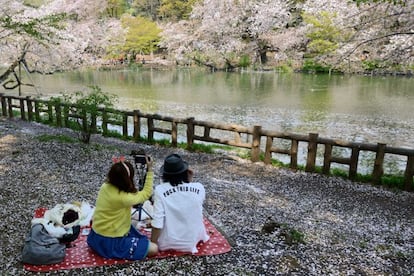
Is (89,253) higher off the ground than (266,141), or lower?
lower

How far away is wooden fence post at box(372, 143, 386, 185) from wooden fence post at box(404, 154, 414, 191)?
1.27 ft

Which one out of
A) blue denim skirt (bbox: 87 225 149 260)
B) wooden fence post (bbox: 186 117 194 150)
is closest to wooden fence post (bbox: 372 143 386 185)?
wooden fence post (bbox: 186 117 194 150)

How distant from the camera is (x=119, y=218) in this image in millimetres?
3270

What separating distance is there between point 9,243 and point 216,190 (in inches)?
117

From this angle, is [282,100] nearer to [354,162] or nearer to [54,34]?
[54,34]

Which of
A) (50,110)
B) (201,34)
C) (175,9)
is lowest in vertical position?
(50,110)

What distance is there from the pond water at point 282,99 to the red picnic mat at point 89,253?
9.10 meters

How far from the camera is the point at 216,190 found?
5711mm

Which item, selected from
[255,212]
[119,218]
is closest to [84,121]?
[255,212]

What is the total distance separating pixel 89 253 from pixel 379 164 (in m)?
5.02

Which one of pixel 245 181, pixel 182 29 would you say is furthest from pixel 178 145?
pixel 182 29

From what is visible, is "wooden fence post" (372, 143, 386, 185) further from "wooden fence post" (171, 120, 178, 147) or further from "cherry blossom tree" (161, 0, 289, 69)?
"cherry blossom tree" (161, 0, 289, 69)

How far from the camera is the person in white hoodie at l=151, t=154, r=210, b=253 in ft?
10.8

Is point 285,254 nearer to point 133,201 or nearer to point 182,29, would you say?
point 133,201
